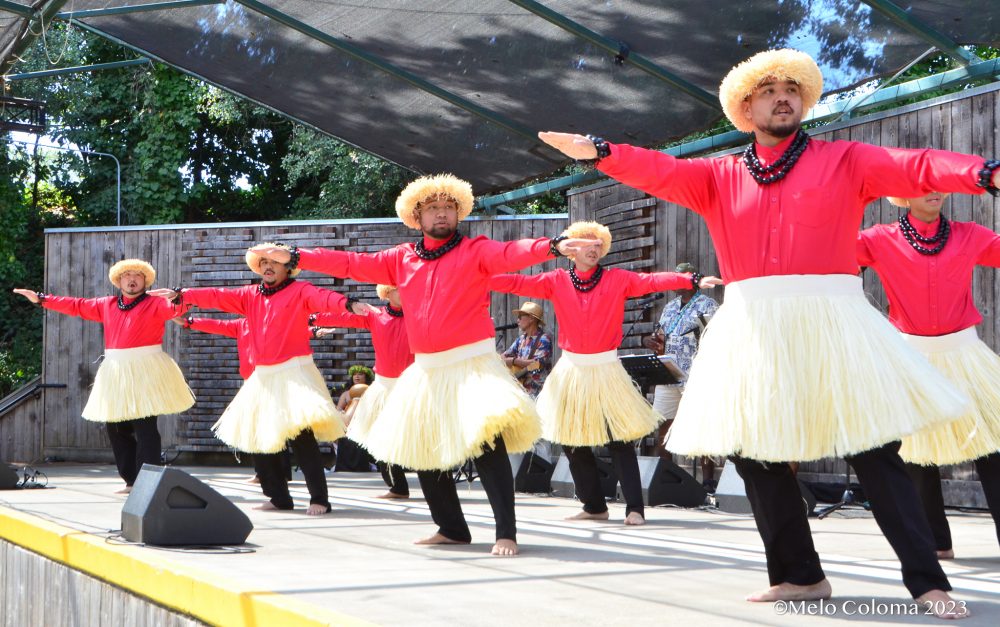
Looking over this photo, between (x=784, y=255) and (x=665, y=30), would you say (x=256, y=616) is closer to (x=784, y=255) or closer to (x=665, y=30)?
(x=784, y=255)

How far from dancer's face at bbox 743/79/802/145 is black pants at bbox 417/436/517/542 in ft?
5.81

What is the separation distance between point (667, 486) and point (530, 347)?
2151mm

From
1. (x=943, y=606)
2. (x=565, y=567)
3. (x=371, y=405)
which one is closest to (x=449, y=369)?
(x=565, y=567)

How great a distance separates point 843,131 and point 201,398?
7.35m

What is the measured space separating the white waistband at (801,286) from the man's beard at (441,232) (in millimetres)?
1782

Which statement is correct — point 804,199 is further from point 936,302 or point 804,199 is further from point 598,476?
point 598,476

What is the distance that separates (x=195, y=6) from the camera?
27.4 feet

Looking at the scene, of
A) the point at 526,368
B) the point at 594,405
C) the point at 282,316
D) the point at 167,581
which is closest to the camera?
the point at 167,581

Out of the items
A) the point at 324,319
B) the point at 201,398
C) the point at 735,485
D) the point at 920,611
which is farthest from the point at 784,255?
the point at 201,398

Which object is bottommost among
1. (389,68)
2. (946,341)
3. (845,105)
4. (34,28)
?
(946,341)

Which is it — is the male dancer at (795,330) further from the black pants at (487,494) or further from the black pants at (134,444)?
the black pants at (134,444)

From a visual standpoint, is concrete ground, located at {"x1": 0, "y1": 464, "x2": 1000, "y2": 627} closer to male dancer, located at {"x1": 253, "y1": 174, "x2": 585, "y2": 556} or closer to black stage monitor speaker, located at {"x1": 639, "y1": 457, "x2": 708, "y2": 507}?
black stage monitor speaker, located at {"x1": 639, "y1": 457, "x2": 708, "y2": 507}

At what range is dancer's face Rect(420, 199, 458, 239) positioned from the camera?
15.0 feet

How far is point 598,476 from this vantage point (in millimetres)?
5996
